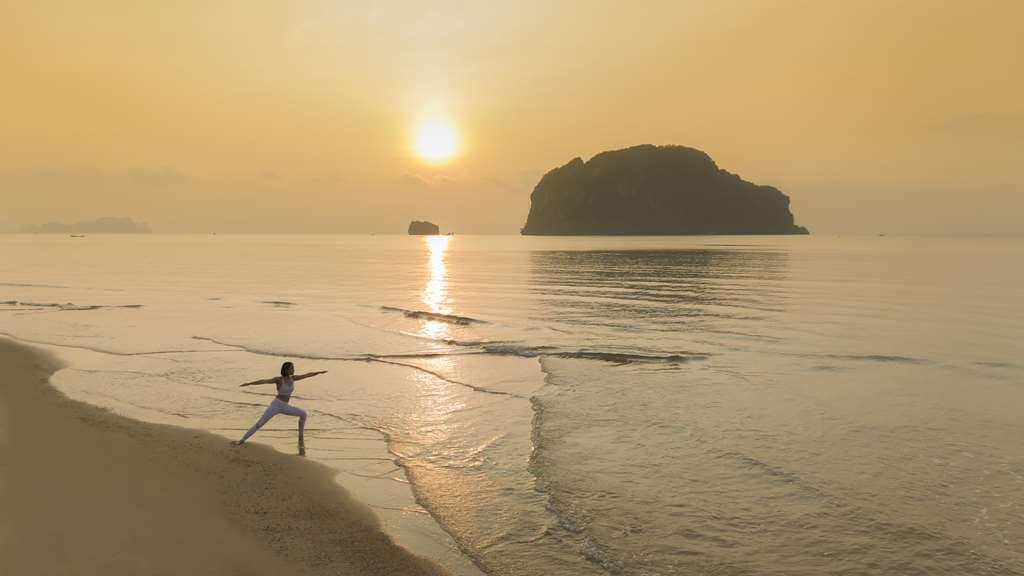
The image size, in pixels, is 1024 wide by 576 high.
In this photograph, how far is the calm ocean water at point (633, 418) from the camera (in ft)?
33.7

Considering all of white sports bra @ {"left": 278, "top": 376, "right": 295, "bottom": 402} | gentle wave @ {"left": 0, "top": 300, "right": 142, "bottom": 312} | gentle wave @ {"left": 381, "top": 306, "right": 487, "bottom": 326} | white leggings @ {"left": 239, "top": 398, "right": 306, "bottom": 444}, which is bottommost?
gentle wave @ {"left": 0, "top": 300, "right": 142, "bottom": 312}

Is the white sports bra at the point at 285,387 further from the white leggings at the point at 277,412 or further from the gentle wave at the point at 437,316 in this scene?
the gentle wave at the point at 437,316

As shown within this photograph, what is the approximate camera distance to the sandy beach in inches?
349

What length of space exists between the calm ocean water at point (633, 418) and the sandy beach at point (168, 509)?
858 mm

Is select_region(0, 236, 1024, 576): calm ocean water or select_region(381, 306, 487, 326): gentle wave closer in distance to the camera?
select_region(0, 236, 1024, 576): calm ocean water

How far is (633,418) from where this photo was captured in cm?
1722

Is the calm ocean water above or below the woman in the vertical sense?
below

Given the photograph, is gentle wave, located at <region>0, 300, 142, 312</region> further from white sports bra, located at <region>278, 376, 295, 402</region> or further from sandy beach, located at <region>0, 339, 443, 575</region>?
white sports bra, located at <region>278, 376, 295, 402</region>

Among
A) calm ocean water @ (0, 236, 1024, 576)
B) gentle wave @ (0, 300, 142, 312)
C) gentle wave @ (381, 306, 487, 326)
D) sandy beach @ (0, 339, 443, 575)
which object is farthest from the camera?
gentle wave @ (0, 300, 142, 312)

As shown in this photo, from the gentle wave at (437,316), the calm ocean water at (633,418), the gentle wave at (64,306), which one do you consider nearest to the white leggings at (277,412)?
the calm ocean water at (633,418)

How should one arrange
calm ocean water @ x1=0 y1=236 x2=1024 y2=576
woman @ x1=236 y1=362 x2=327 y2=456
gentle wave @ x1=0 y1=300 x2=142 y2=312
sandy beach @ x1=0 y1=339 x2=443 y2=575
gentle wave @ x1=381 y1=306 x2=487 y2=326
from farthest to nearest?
gentle wave @ x1=0 y1=300 x2=142 y2=312
gentle wave @ x1=381 y1=306 x2=487 y2=326
woman @ x1=236 y1=362 x2=327 y2=456
calm ocean water @ x1=0 y1=236 x2=1024 y2=576
sandy beach @ x1=0 y1=339 x2=443 y2=575

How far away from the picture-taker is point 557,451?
14.4 m

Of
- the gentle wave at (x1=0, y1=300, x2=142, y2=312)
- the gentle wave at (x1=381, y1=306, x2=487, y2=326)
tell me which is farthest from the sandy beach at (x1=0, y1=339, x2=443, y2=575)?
the gentle wave at (x1=0, y1=300, x2=142, y2=312)

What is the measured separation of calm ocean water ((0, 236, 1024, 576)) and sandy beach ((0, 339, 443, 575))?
0.86m
